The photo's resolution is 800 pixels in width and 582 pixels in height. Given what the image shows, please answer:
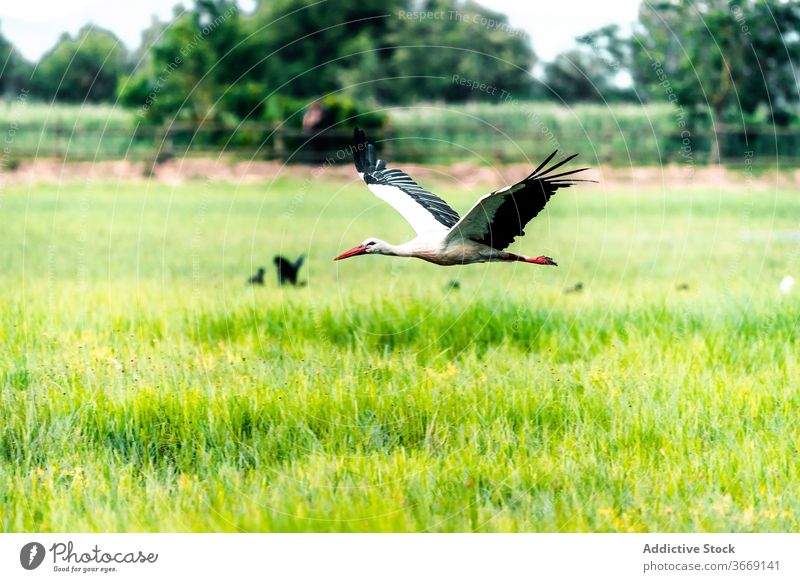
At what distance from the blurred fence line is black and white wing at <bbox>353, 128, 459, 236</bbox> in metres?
25.2

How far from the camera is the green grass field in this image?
6.43m

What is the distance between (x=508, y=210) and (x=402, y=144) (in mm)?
31195

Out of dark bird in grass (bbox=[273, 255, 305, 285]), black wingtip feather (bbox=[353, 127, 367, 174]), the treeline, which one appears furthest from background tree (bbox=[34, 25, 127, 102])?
black wingtip feather (bbox=[353, 127, 367, 174])

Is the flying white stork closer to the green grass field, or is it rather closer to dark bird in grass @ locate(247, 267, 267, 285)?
the green grass field

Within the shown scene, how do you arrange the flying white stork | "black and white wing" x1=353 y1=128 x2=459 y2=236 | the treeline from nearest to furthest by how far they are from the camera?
the flying white stork < "black and white wing" x1=353 y1=128 x2=459 y2=236 < the treeline

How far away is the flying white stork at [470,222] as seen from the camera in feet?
24.3

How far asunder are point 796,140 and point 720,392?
113 feet

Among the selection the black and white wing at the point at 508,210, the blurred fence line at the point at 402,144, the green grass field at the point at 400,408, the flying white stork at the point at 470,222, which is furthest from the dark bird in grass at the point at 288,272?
the blurred fence line at the point at 402,144

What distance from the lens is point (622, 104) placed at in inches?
1709

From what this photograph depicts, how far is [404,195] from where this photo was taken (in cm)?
873

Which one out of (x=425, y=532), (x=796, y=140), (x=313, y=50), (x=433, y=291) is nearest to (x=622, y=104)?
(x=796, y=140)

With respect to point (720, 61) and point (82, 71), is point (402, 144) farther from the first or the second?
point (82, 71)

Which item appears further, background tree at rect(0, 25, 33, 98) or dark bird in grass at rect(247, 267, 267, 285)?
background tree at rect(0, 25, 33, 98)

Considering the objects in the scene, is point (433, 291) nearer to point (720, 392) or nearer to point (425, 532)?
point (720, 392)
